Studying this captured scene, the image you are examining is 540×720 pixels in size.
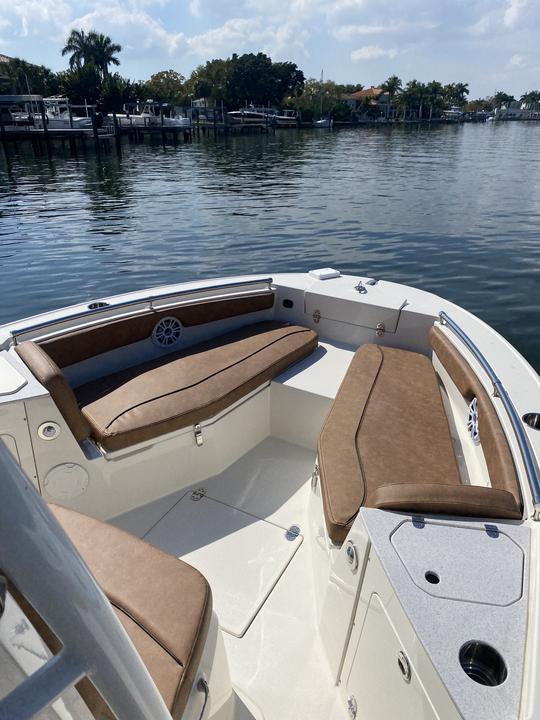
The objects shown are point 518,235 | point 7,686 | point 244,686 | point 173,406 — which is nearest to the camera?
point 7,686

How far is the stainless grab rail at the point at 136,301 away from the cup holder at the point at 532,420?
251 cm

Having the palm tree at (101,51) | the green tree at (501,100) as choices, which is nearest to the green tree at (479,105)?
the green tree at (501,100)

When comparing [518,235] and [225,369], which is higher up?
[225,369]

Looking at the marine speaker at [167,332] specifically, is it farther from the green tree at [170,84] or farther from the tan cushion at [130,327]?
the green tree at [170,84]

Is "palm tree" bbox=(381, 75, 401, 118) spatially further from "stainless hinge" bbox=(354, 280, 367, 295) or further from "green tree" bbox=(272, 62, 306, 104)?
"stainless hinge" bbox=(354, 280, 367, 295)

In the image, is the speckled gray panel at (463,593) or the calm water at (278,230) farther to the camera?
the calm water at (278,230)

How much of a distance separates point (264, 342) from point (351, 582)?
7.39ft

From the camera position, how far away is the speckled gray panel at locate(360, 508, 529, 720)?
1.27 meters

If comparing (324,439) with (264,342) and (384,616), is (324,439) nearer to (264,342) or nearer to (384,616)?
(384,616)

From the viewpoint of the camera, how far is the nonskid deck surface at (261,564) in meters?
2.08

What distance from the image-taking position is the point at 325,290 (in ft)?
13.8

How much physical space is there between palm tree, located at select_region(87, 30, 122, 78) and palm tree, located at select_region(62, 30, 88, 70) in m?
0.72

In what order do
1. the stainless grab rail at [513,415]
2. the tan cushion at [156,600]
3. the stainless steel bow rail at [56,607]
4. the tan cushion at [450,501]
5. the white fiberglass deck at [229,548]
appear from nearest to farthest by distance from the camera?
1. the stainless steel bow rail at [56,607]
2. the tan cushion at [156,600]
3. the tan cushion at [450,501]
4. the stainless grab rail at [513,415]
5. the white fiberglass deck at [229,548]

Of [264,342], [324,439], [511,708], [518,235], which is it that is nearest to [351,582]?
[511,708]
